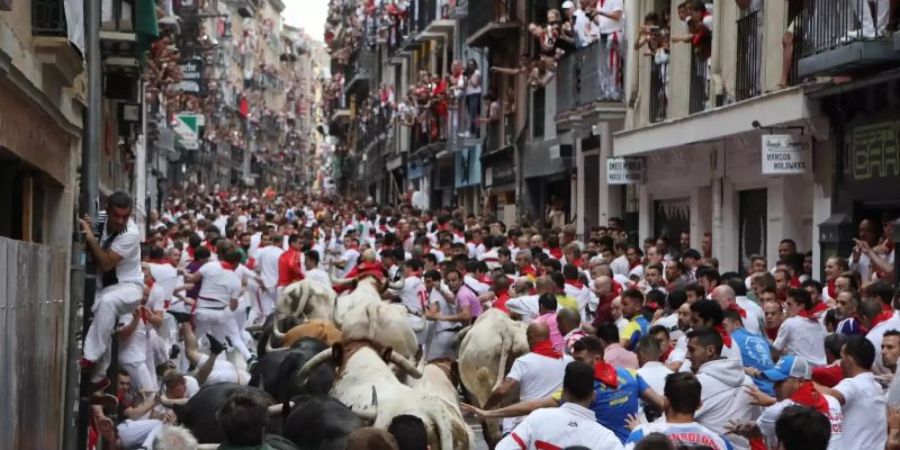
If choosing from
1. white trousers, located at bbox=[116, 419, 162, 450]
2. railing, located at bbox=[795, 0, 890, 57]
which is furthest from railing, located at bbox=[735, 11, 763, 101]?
white trousers, located at bbox=[116, 419, 162, 450]

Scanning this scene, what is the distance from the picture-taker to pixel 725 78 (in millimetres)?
24594

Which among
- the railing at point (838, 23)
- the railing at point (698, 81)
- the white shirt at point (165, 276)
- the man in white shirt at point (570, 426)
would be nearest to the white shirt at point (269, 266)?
the white shirt at point (165, 276)

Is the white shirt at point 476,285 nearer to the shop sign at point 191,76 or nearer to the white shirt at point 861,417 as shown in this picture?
the white shirt at point 861,417

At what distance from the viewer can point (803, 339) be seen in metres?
12.9

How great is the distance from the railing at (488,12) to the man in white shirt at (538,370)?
94.9 ft

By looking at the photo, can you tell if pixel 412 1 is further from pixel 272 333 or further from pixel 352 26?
pixel 272 333

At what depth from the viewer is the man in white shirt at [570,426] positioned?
8.71 m

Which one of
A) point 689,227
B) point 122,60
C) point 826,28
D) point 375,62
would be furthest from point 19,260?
point 375,62

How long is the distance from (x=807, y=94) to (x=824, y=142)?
3.46 ft

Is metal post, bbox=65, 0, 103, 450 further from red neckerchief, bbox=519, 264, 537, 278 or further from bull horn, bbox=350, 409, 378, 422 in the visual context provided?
red neckerchief, bbox=519, 264, 537, 278

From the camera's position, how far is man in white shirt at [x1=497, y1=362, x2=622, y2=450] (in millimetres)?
8711

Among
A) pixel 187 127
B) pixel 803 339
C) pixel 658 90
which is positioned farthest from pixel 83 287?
pixel 187 127

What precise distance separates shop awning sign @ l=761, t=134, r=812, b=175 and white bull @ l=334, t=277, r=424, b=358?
10113 mm

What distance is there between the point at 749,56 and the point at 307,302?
8471 millimetres
